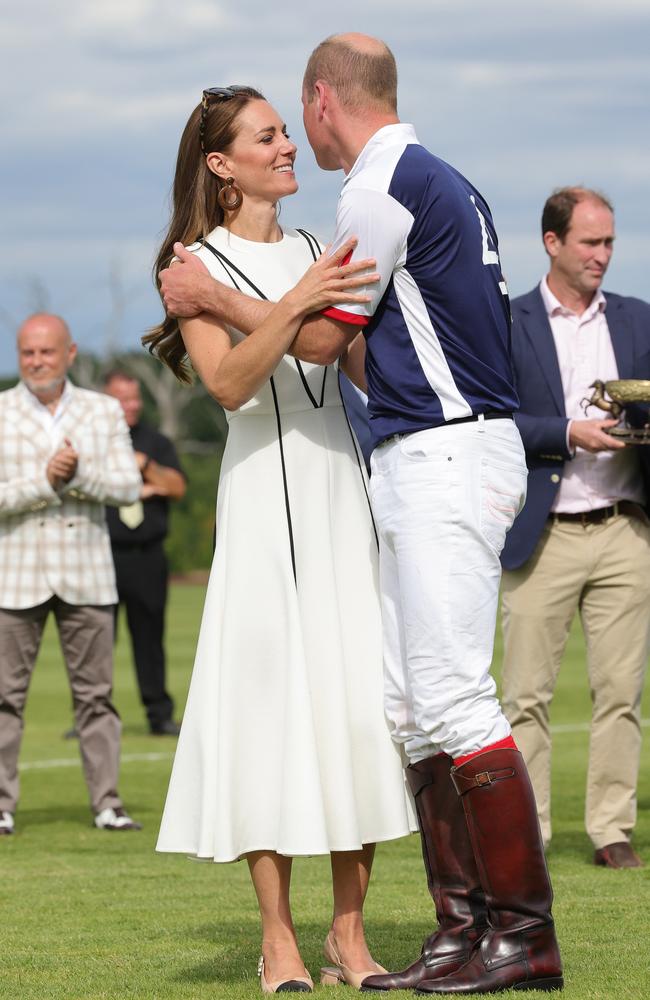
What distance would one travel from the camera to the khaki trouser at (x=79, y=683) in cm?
875

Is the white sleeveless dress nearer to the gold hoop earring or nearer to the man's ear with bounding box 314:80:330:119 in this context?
the gold hoop earring

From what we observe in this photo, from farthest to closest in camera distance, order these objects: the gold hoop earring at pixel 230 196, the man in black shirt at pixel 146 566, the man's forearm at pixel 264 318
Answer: the man in black shirt at pixel 146 566, the gold hoop earring at pixel 230 196, the man's forearm at pixel 264 318

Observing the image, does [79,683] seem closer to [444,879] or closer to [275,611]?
[275,611]

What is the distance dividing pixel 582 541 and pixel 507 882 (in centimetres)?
328

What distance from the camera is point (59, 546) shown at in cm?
876

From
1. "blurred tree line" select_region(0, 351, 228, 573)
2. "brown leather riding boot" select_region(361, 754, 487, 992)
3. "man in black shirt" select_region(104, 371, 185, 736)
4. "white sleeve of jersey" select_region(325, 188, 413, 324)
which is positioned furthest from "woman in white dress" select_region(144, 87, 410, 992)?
"blurred tree line" select_region(0, 351, 228, 573)

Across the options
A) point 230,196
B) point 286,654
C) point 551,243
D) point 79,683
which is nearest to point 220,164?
point 230,196

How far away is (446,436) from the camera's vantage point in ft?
14.3

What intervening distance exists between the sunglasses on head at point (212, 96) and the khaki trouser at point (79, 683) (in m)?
4.36

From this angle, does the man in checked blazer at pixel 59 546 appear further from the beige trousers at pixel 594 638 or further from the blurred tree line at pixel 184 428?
the blurred tree line at pixel 184 428

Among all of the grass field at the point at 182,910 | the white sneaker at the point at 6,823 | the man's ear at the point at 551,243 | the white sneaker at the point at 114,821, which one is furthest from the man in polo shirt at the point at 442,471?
the white sneaker at the point at 6,823

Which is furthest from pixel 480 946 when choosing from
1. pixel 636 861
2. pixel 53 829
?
pixel 53 829

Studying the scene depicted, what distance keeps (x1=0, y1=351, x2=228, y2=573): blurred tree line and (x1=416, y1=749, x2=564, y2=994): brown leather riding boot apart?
39766 millimetres

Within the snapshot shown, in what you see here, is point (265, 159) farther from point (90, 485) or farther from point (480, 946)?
point (90, 485)
